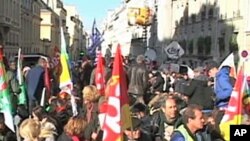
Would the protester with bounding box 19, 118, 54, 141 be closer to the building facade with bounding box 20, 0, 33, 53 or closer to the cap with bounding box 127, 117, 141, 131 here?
the cap with bounding box 127, 117, 141, 131

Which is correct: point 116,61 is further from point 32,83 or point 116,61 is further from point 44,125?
point 32,83

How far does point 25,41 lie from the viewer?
82000 millimetres

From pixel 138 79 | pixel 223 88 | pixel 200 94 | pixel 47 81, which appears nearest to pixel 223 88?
pixel 223 88

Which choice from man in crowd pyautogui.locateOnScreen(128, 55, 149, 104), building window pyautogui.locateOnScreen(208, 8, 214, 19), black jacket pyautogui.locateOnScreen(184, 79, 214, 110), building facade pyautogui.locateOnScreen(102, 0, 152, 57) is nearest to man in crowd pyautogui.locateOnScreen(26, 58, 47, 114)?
→ man in crowd pyautogui.locateOnScreen(128, 55, 149, 104)

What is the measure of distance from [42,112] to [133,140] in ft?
7.12

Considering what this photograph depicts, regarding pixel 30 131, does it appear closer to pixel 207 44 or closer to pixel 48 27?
pixel 207 44

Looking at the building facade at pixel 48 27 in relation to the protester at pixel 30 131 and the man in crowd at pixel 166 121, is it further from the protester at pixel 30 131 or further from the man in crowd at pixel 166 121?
the protester at pixel 30 131

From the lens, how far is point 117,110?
721cm

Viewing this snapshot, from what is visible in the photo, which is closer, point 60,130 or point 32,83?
point 60,130

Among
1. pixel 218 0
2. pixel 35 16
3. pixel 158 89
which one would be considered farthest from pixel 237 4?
pixel 35 16

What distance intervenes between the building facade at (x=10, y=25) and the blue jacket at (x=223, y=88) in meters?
47.7

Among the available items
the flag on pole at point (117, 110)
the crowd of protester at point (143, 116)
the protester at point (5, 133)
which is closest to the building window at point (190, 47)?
the crowd of protester at point (143, 116)

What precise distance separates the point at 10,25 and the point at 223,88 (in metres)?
56.1

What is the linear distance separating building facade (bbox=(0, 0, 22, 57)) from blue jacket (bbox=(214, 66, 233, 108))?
157 ft
